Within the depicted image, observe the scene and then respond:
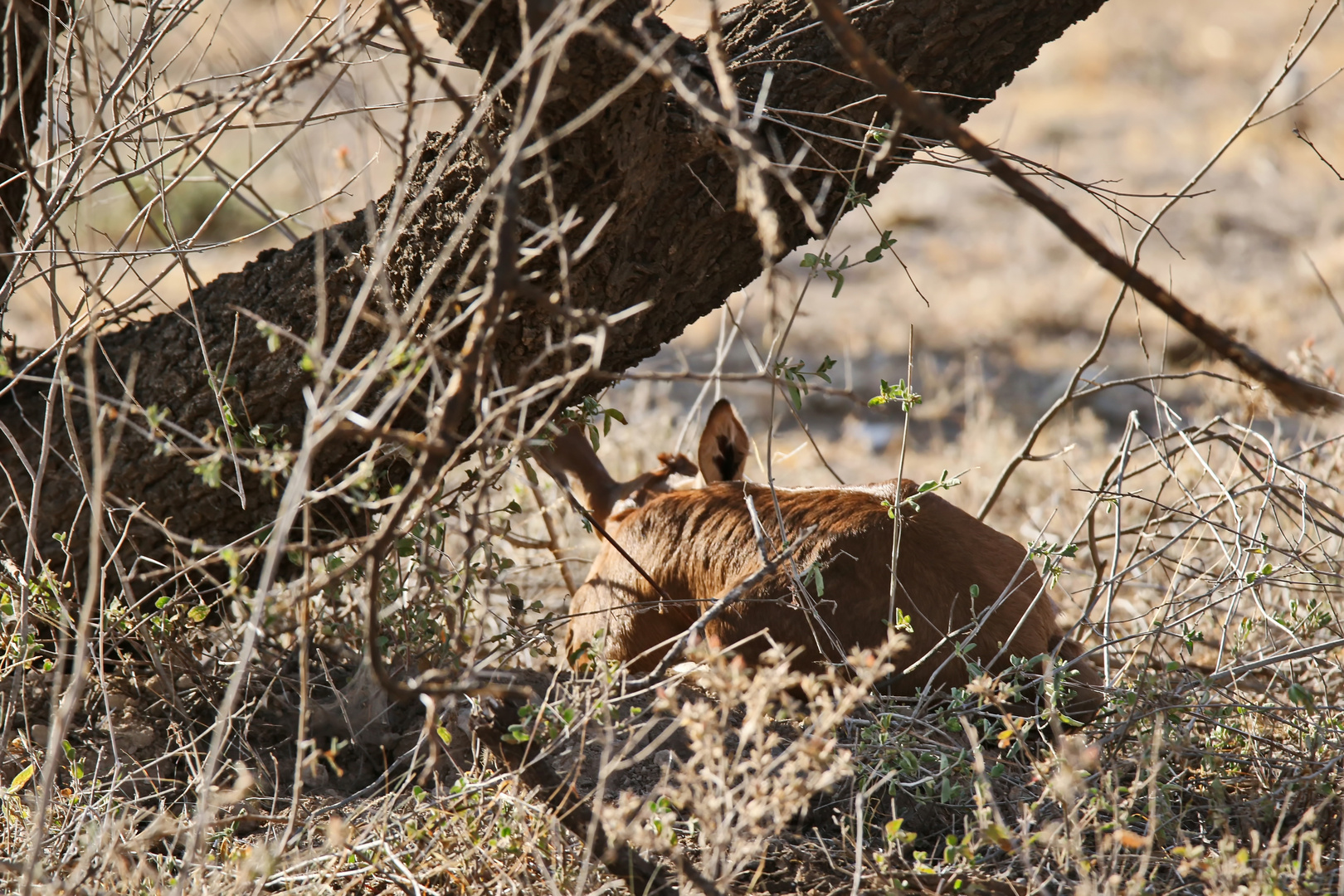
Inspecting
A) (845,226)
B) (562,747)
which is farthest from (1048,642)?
(845,226)

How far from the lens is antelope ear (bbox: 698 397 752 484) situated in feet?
14.6

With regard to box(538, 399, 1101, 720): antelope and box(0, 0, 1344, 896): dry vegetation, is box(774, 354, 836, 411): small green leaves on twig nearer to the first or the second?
box(0, 0, 1344, 896): dry vegetation

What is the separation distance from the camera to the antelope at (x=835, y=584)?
3477 millimetres

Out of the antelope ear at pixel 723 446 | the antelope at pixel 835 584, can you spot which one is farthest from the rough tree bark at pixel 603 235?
the antelope ear at pixel 723 446

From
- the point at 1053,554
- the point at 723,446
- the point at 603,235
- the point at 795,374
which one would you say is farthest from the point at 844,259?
the point at 723,446

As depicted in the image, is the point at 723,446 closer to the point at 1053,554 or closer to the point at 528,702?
the point at 1053,554

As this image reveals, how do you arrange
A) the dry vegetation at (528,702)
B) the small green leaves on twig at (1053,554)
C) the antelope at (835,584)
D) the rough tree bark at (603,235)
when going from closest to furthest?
the dry vegetation at (528,702)
the rough tree bark at (603,235)
the small green leaves on twig at (1053,554)
the antelope at (835,584)

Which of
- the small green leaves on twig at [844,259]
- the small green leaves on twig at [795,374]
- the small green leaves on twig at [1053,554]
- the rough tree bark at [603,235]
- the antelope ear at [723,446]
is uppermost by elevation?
the rough tree bark at [603,235]

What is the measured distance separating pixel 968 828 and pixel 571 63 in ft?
6.85

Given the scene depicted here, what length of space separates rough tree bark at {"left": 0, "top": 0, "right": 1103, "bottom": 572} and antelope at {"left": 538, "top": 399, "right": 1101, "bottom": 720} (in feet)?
2.56

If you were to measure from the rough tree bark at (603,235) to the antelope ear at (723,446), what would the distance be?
0.91m

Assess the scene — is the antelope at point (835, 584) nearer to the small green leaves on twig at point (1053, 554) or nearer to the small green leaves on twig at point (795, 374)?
the small green leaves on twig at point (1053, 554)

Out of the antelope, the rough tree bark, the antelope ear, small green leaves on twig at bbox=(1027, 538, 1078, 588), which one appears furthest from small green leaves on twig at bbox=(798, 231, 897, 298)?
the antelope ear

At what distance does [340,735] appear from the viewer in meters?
3.50
